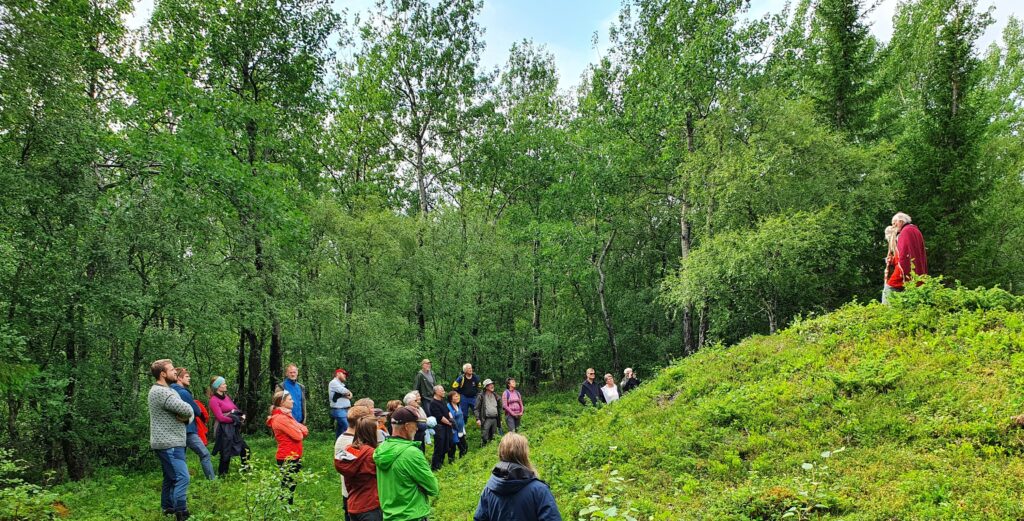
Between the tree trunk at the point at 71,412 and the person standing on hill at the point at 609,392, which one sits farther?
the person standing on hill at the point at 609,392

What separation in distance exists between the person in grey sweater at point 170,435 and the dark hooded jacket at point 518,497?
4359 millimetres

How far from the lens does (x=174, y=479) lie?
18.6 ft

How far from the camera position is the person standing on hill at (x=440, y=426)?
377 inches

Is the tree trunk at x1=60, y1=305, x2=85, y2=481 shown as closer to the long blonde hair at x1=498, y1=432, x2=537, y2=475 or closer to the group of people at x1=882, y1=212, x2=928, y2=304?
the long blonde hair at x1=498, y1=432, x2=537, y2=475

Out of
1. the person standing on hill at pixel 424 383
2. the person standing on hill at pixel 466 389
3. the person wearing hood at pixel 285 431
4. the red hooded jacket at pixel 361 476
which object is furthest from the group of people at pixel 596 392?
the red hooded jacket at pixel 361 476

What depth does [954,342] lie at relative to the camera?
22.0 feet

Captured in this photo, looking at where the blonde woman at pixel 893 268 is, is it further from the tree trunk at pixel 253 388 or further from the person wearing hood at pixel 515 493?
the tree trunk at pixel 253 388

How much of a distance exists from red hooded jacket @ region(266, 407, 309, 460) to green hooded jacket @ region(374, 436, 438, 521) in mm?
2802

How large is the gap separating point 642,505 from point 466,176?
20.4m

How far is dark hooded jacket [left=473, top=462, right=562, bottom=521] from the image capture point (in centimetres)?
296

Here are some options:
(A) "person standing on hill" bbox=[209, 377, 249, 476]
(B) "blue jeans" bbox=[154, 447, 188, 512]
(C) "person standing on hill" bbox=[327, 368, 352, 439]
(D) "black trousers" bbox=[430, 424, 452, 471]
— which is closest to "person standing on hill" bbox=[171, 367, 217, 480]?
(A) "person standing on hill" bbox=[209, 377, 249, 476]

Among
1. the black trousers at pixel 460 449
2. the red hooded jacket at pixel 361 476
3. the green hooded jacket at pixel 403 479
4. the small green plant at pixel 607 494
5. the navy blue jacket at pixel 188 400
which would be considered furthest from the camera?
the black trousers at pixel 460 449

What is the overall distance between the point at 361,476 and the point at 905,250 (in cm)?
893

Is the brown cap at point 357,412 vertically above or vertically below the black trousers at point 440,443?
above
